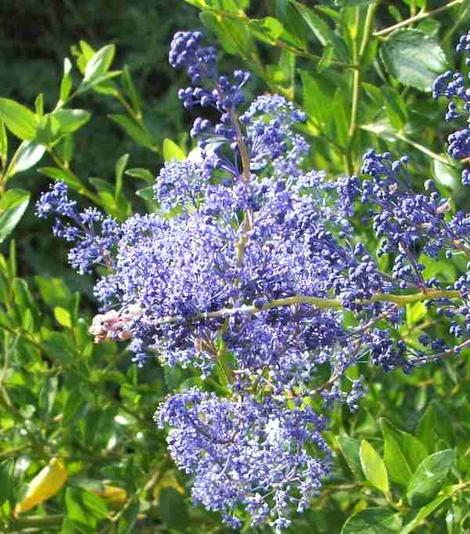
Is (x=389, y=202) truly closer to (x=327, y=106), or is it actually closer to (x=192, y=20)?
(x=327, y=106)

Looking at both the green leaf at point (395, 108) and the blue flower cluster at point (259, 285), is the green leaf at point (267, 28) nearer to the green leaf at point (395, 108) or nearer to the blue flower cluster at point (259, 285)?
the green leaf at point (395, 108)

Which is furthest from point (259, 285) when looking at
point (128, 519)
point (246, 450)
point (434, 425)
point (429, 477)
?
point (128, 519)

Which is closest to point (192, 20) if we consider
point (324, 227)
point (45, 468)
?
point (45, 468)

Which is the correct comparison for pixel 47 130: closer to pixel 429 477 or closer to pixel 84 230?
pixel 84 230

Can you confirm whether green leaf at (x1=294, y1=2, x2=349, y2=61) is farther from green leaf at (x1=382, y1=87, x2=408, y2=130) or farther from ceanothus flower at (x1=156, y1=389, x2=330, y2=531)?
ceanothus flower at (x1=156, y1=389, x2=330, y2=531)

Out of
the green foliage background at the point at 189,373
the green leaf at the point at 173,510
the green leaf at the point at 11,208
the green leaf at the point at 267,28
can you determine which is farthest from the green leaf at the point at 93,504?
the green leaf at the point at 267,28

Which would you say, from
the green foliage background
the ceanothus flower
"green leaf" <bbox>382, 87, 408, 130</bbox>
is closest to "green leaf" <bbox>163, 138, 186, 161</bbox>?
the green foliage background
